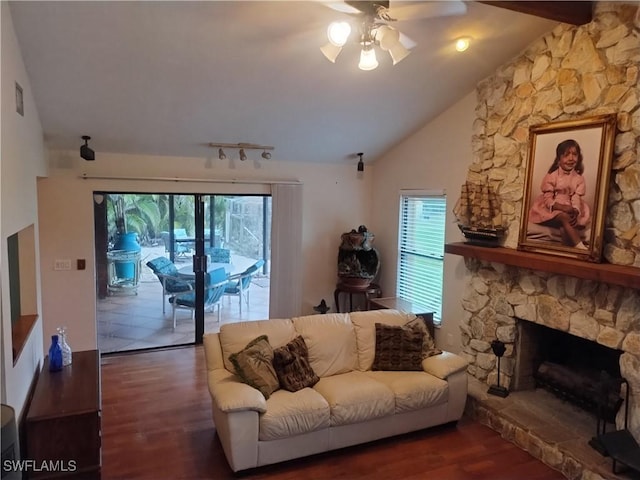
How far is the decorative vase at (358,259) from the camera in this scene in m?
5.73

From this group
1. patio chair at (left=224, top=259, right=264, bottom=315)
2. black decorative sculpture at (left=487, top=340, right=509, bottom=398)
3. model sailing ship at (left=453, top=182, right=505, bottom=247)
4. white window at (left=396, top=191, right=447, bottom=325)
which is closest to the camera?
black decorative sculpture at (left=487, top=340, right=509, bottom=398)

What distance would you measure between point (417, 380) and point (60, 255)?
3.91 m

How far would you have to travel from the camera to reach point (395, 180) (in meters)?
5.71

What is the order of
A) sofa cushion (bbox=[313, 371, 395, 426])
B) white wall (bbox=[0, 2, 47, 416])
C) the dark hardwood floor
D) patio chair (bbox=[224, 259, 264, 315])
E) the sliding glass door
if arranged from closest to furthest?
white wall (bbox=[0, 2, 47, 416])
the dark hardwood floor
sofa cushion (bbox=[313, 371, 395, 426])
the sliding glass door
patio chair (bbox=[224, 259, 264, 315])

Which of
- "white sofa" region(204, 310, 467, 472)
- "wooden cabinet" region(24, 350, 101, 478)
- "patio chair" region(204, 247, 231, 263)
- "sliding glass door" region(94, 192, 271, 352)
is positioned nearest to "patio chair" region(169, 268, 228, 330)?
"sliding glass door" region(94, 192, 271, 352)

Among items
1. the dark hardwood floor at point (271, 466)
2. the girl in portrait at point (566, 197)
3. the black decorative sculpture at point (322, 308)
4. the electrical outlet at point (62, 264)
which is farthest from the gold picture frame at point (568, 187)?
the electrical outlet at point (62, 264)

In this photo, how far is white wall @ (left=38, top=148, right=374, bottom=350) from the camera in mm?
4789

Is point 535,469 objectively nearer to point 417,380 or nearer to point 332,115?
point 417,380

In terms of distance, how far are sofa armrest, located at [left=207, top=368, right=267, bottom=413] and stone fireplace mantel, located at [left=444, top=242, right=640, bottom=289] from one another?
224 cm

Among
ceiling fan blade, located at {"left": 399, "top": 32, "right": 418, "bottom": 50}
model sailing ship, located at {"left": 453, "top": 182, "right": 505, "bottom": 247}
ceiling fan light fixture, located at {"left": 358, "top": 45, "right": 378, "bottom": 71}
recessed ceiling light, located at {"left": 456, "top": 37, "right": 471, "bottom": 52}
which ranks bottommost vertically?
model sailing ship, located at {"left": 453, "top": 182, "right": 505, "bottom": 247}

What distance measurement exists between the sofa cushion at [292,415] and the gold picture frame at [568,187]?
6.99 feet

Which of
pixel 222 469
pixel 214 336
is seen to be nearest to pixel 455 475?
pixel 222 469

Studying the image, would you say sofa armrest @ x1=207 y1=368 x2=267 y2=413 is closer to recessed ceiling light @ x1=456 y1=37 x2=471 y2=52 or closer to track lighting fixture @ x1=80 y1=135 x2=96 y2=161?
track lighting fixture @ x1=80 y1=135 x2=96 y2=161

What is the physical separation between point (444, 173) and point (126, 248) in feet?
12.2
